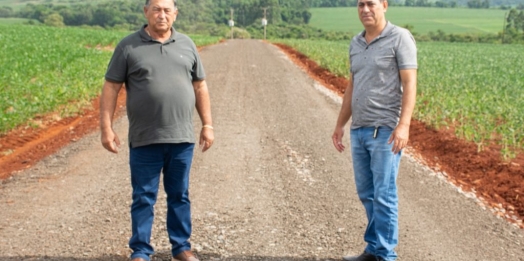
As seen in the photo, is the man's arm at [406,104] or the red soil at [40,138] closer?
the man's arm at [406,104]

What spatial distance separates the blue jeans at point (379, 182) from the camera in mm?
4750

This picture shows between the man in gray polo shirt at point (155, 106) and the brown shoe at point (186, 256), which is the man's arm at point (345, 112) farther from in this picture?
the brown shoe at point (186, 256)

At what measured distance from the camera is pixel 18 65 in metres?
18.7

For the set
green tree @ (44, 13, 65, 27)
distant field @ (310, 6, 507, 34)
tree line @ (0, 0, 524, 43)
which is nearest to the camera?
green tree @ (44, 13, 65, 27)

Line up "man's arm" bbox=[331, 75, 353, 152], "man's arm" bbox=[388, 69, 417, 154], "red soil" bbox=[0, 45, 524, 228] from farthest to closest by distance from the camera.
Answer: "red soil" bbox=[0, 45, 524, 228] → "man's arm" bbox=[331, 75, 353, 152] → "man's arm" bbox=[388, 69, 417, 154]

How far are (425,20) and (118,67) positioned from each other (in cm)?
12285

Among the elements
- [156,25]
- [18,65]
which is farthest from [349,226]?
[18,65]

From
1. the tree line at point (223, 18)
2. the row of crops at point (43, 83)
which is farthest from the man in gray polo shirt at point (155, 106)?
the tree line at point (223, 18)

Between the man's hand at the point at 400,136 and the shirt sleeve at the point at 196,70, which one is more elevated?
the shirt sleeve at the point at 196,70

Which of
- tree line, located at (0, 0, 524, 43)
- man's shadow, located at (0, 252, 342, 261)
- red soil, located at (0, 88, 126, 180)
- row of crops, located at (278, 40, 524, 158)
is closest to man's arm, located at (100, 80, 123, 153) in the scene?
man's shadow, located at (0, 252, 342, 261)

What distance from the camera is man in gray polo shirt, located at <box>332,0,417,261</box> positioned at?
4598 millimetres

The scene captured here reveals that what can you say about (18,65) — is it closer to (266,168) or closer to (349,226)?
(266,168)

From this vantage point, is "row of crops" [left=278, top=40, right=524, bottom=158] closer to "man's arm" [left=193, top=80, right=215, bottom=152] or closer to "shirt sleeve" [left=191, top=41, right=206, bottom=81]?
"man's arm" [left=193, top=80, right=215, bottom=152]

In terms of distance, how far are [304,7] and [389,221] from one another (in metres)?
117
